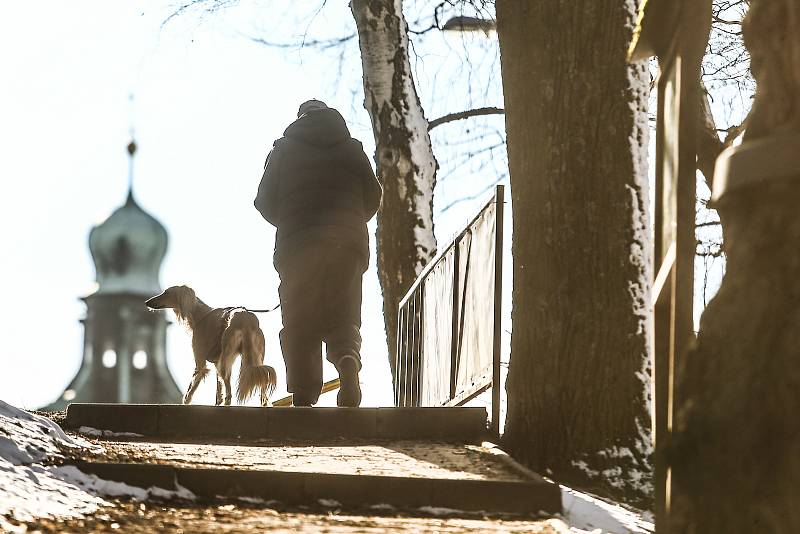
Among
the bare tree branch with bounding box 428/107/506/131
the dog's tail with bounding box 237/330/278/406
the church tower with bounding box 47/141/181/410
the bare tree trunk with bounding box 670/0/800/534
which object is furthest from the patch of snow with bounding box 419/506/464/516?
the church tower with bounding box 47/141/181/410

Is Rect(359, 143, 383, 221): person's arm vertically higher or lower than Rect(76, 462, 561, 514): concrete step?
higher

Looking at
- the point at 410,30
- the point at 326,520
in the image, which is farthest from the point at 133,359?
the point at 326,520

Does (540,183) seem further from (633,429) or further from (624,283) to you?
(633,429)

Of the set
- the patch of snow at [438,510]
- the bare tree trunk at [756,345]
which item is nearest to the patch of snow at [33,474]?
the patch of snow at [438,510]

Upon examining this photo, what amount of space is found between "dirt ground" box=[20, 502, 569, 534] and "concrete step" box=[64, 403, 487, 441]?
2.08 m

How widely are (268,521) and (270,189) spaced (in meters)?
4.37

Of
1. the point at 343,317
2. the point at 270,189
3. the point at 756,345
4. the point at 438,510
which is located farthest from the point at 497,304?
the point at 756,345

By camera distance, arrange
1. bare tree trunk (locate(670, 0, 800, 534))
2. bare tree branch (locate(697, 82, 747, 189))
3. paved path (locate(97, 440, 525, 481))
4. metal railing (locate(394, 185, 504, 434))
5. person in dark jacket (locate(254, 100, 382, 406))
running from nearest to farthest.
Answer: bare tree trunk (locate(670, 0, 800, 534)), paved path (locate(97, 440, 525, 481)), metal railing (locate(394, 185, 504, 434)), person in dark jacket (locate(254, 100, 382, 406)), bare tree branch (locate(697, 82, 747, 189))

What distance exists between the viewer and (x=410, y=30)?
14.3m

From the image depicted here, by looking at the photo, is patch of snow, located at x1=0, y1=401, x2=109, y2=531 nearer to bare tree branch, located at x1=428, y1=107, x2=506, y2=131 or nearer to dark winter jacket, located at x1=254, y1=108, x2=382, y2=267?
dark winter jacket, located at x1=254, y1=108, x2=382, y2=267

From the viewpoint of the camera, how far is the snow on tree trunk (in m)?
12.0

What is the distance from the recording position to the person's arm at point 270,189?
8516mm

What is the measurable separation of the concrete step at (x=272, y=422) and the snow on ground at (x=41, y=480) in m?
1.52

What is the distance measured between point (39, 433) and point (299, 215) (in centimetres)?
340
